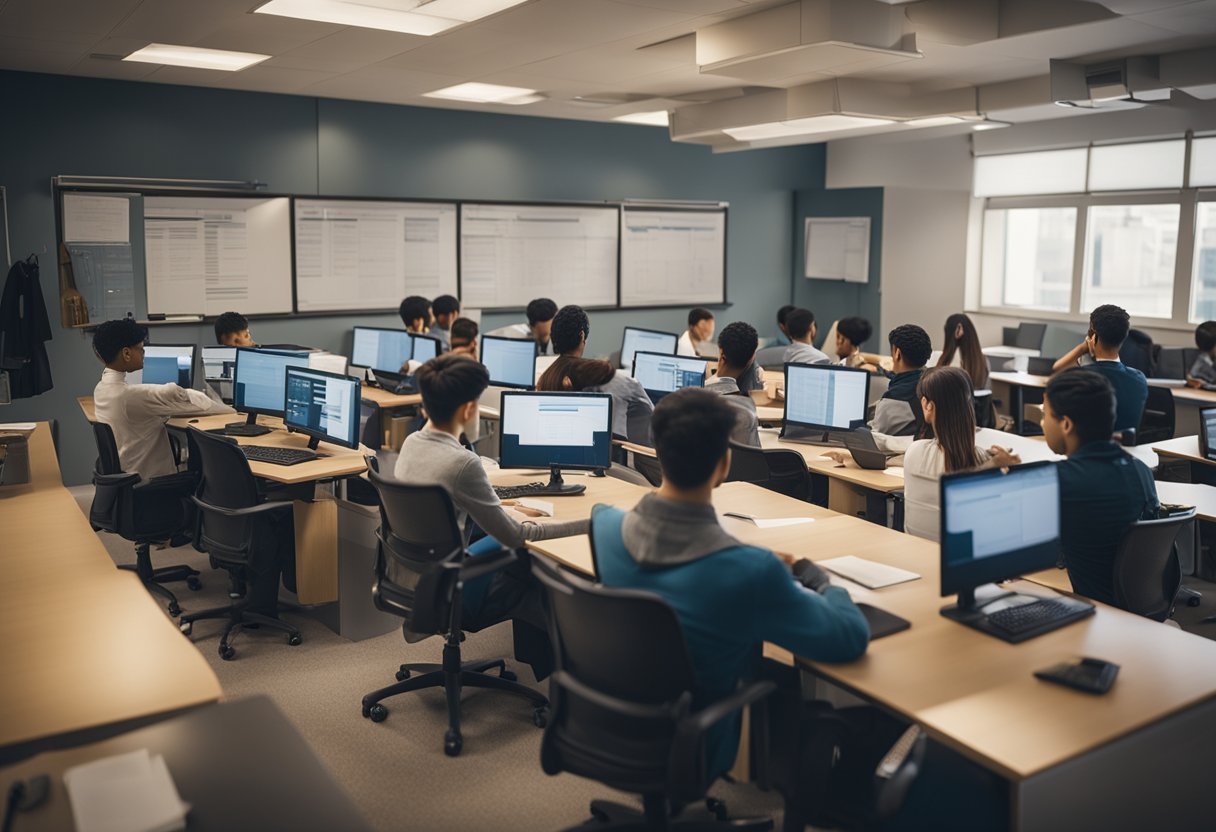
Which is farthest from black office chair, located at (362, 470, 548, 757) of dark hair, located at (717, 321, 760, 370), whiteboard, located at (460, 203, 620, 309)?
whiteboard, located at (460, 203, 620, 309)

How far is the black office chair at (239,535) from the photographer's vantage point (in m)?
4.12

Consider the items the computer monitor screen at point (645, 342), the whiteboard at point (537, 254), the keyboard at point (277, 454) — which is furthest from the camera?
the whiteboard at point (537, 254)

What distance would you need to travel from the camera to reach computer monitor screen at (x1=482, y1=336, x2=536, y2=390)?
6.70 metres

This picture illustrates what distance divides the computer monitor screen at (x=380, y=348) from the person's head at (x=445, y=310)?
0.43 meters

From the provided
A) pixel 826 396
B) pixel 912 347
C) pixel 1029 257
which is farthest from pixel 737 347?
pixel 1029 257

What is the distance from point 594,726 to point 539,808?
33.4 inches

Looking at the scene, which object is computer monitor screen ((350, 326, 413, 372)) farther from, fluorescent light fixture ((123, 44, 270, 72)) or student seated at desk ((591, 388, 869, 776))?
student seated at desk ((591, 388, 869, 776))

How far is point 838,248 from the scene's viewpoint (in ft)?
33.4

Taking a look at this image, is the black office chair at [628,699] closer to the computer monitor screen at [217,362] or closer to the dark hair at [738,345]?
the dark hair at [738,345]

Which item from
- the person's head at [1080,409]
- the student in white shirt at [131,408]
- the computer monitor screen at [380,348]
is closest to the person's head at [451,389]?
the person's head at [1080,409]

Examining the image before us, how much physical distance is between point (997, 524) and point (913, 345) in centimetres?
239

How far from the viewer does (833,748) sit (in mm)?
2334

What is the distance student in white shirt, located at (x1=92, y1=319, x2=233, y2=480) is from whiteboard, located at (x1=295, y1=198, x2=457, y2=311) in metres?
2.94

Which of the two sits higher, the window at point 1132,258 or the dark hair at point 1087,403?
the window at point 1132,258
